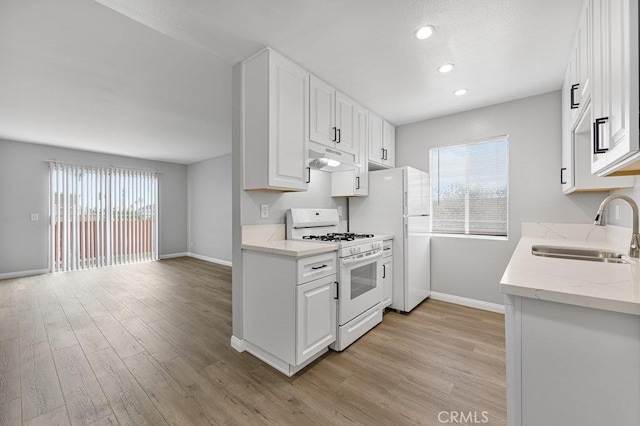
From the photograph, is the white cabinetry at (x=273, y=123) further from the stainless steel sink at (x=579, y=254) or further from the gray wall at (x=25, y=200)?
the gray wall at (x=25, y=200)

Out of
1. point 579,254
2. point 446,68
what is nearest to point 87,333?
point 446,68

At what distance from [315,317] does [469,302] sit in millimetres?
2319

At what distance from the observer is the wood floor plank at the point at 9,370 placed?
1.74 m

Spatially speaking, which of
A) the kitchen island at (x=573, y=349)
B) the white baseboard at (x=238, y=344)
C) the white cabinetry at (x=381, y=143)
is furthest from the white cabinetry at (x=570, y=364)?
the white cabinetry at (x=381, y=143)

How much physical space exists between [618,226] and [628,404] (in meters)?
1.97

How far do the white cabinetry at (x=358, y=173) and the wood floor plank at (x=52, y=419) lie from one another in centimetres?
288

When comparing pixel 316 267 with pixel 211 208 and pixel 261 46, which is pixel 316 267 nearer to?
pixel 261 46

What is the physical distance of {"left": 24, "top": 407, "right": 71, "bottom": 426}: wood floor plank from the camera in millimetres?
1516

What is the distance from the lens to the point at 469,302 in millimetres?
3305

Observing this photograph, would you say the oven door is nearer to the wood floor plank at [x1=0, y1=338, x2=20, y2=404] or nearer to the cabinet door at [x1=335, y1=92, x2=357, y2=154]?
the cabinet door at [x1=335, y1=92, x2=357, y2=154]

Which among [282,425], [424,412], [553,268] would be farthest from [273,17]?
[424,412]

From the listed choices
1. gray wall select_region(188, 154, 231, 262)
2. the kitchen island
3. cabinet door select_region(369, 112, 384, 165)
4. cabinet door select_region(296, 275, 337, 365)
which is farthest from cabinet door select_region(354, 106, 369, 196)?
gray wall select_region(188, 154, 231, 262)

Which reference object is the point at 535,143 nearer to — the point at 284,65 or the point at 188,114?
the point at 284,65

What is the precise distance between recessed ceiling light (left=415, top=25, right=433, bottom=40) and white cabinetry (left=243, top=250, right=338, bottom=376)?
Result: 1820mm
